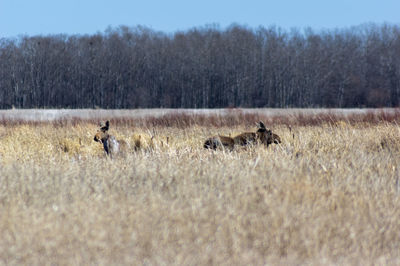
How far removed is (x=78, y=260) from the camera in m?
3.05

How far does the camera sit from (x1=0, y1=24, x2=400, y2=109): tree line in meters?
45.1

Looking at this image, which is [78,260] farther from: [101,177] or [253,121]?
[253,121]

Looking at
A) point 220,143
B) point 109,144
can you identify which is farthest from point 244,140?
point 109,144

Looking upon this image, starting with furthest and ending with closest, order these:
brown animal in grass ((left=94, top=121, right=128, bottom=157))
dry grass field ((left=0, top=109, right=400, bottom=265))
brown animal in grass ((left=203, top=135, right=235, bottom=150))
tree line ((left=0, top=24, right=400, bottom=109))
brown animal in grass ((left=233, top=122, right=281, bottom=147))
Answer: tree line ((left=0, top=24, right=400, bottom=109)), brown animal in grass ((left=233, top=122, right=281, bottom=147)), brown animal in grass ((left=203, top=135, right=235, bottom=150)), brown animal in grass ((left=94, top=121, right=128, bottom=157)), dry grass field ((left=0, top=109, right=400, bottom=265))

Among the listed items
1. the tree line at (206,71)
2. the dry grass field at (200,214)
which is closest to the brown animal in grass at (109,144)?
the dry grass field at (200,214)

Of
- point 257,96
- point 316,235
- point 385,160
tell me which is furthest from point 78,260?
point 257,96

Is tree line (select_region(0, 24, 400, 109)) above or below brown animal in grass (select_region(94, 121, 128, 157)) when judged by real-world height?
above

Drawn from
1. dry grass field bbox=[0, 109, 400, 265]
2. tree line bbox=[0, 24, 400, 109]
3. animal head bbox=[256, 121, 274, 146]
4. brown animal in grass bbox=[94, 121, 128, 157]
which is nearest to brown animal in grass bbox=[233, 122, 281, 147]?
→ animal head bbox=[256, 121, 274, 146]

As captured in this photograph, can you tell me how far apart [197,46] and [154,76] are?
530 centimetres

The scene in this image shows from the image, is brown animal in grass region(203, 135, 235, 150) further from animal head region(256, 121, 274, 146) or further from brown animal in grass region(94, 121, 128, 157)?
brown animal in grass region(94, 121, 128, 157)

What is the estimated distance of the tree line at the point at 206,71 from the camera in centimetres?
4509

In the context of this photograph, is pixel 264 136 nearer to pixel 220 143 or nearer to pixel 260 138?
pixel 260 138

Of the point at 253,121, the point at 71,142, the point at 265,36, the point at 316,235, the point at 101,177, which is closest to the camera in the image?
the point at 316,235

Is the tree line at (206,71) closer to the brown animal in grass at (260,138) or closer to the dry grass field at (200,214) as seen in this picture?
the brown animal in grass at (260,138)
